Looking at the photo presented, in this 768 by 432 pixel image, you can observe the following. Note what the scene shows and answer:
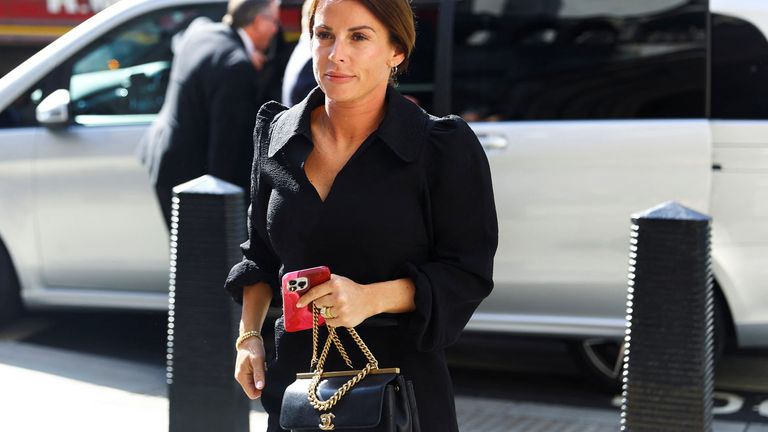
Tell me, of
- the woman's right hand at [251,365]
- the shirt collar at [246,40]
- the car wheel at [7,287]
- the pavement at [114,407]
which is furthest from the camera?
the car wheel at [7,287]

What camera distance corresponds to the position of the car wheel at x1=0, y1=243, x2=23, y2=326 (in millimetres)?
6316

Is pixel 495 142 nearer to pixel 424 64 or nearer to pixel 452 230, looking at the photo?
pixel 424 64

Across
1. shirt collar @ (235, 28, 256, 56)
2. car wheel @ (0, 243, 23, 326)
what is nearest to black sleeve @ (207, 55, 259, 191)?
shirt collar @ (235, 28, 256, 56)

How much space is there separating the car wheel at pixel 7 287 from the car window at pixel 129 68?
819 mm

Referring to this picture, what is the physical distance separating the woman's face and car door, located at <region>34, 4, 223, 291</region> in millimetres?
3812

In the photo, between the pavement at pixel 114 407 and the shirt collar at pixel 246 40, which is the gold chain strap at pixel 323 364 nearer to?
the pavement at pixel 114 407

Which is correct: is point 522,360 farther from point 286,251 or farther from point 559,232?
point 286,251

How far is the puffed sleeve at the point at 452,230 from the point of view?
230cm

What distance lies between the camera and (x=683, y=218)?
12.0ft

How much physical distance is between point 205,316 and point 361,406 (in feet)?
6.66

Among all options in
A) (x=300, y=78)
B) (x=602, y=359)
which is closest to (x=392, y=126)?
(x=300, y=78)

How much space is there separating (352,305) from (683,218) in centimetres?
173

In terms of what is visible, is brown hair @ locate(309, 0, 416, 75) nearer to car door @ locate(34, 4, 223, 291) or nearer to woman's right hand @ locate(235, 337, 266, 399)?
woman's right hand @ locate(235, 337, 266, 399)

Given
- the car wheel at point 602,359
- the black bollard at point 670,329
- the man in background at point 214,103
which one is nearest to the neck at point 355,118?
the black bollard at point 670,329
